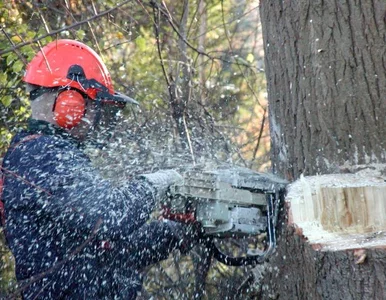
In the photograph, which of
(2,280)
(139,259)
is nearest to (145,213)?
(139,259)

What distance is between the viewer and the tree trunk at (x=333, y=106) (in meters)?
2.66

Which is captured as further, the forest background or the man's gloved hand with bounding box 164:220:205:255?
the forest background

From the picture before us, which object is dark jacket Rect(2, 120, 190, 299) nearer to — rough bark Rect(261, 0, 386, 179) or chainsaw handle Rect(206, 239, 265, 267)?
chainsaw handle Rect(206, 239, 265, 267)

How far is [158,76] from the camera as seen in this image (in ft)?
21.5

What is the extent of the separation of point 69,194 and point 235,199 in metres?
0.81

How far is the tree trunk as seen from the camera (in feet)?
8.73

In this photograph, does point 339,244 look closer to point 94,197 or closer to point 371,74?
point 371,74

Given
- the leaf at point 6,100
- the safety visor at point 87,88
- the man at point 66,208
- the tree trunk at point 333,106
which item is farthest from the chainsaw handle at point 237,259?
the leaf at point 6,100

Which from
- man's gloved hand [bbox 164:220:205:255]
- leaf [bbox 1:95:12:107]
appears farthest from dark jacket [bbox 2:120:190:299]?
leaf [bbox 1:95:12:107]

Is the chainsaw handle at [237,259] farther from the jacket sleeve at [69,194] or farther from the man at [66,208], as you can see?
the jacket sleeve at [69,194]

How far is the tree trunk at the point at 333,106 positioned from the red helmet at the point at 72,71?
1.12m

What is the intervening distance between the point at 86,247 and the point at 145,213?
0.35 m

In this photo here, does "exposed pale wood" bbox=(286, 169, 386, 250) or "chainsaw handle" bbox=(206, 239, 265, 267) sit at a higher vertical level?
"exposed pale wood" bbox=(286, 169, 386, 250)

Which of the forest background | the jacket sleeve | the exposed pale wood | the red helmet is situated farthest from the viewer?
the forest background
